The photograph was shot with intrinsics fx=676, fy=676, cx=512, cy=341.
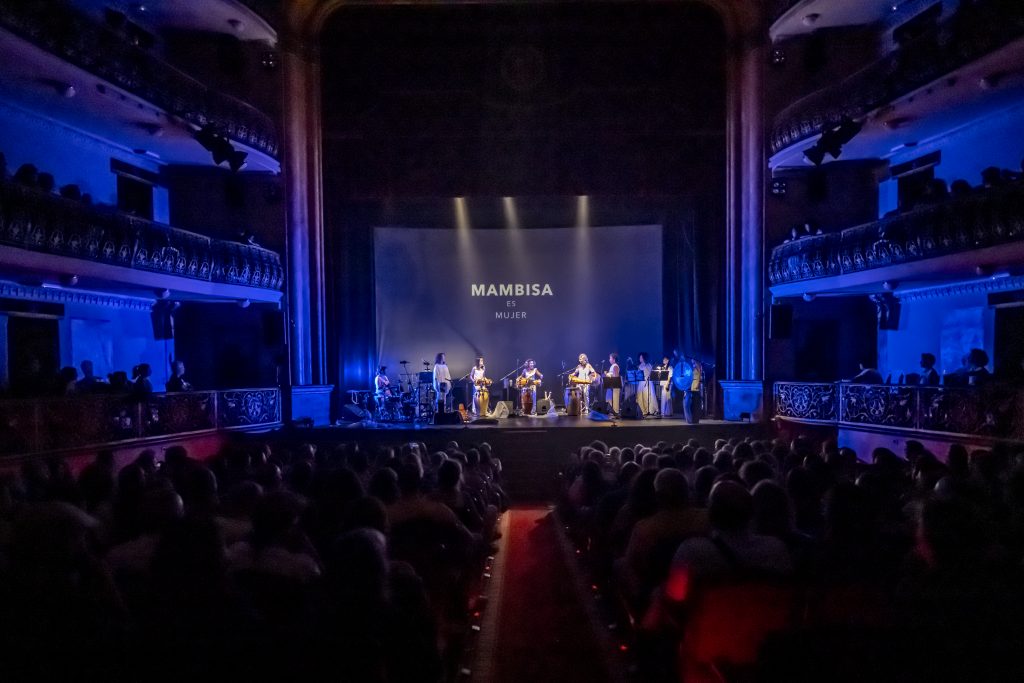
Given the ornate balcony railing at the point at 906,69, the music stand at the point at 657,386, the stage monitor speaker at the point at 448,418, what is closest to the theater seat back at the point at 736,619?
the ornate balcony railing at the point at 906,69

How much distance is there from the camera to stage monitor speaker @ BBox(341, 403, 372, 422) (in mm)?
14789

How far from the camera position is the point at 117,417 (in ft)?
33.0

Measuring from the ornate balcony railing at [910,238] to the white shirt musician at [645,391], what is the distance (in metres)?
3.32

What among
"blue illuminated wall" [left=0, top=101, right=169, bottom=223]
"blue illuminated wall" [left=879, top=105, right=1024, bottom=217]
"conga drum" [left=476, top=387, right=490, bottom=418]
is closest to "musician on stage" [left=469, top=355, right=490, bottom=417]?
"conga drum" [left=476, top=387, right=490, bottom=418]

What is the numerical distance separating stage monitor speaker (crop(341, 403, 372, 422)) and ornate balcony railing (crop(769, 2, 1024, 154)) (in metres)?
10.6

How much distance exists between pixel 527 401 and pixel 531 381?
0.47 metres

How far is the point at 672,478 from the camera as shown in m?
3.91

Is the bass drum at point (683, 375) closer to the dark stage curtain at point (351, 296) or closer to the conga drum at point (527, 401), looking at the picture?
the conga drum at point (527, 401)

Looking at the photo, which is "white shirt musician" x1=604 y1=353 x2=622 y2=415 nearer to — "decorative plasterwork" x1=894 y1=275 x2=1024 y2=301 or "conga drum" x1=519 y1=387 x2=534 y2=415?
"conga drum" x1=519 y1=387 x2=534 y2=415

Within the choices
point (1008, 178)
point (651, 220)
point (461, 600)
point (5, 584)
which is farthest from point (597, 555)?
point (651, 220)

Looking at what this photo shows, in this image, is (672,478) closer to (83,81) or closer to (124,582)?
(124,582)

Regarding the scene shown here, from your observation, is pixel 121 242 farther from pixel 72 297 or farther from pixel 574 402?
pixel 574 402

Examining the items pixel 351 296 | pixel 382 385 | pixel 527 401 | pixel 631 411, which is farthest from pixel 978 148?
pixel 351 296

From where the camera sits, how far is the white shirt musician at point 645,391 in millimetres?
15484
